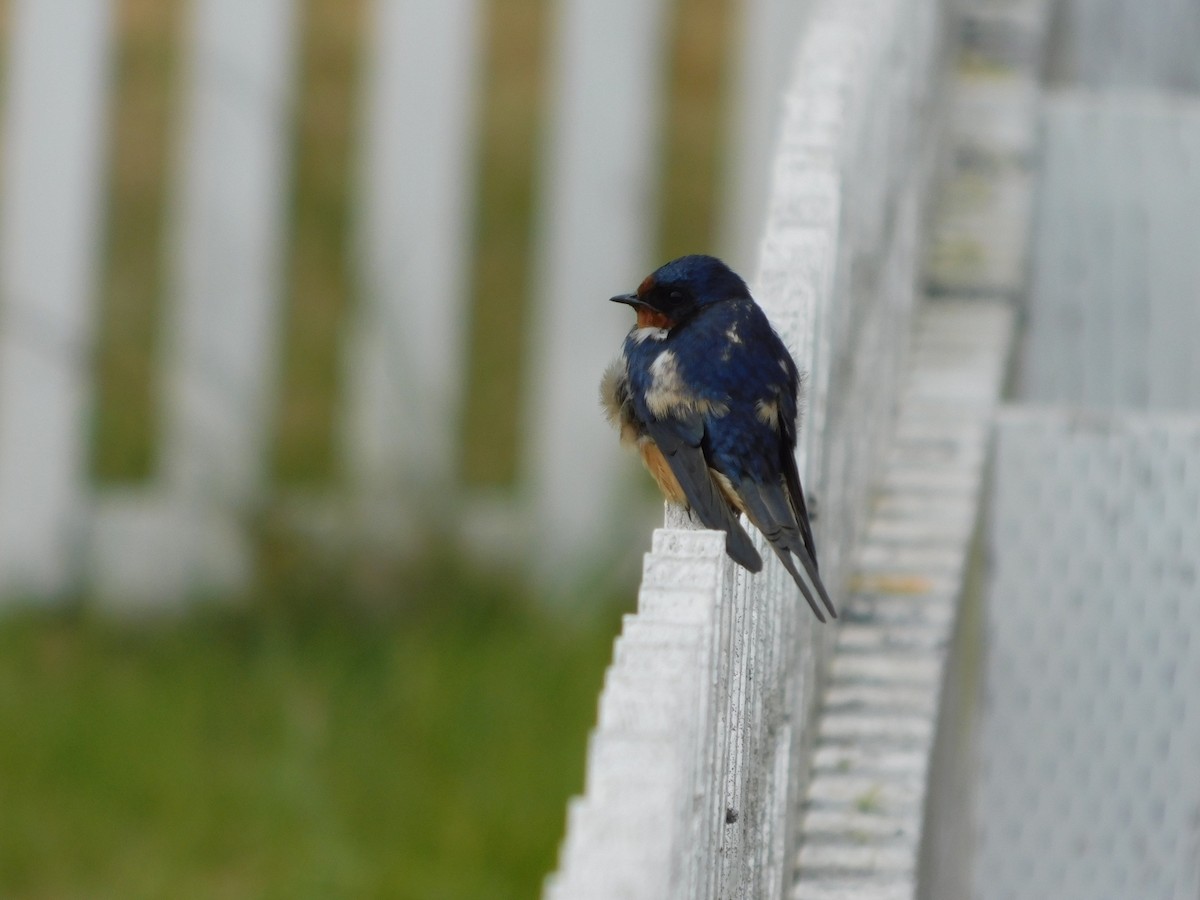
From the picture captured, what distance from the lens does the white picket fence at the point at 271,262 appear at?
5.05m

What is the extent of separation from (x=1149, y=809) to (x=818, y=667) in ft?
2.42

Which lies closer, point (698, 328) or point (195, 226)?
point (698, 328)

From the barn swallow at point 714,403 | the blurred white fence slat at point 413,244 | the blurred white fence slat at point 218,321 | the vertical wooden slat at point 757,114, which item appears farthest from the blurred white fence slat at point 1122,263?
the blurred white fence slat at point 218,321

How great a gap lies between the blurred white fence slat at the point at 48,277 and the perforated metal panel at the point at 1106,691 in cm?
255

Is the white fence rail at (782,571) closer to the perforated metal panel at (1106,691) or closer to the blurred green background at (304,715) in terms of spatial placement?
the perforated metal panel at (1106,691)

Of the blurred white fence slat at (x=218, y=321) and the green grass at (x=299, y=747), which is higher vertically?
the blurred white fence slat at (x=218, y=321)

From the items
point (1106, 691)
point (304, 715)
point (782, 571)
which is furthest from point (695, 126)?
point (782, 571)

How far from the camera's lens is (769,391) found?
261 centimetres

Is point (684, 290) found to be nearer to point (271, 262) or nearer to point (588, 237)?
point (588, 237)

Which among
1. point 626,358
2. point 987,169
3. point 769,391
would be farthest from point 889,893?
point 987,169

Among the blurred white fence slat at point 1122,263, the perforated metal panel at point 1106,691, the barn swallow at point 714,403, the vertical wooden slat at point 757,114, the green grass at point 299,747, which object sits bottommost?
the green grass at point 299,747

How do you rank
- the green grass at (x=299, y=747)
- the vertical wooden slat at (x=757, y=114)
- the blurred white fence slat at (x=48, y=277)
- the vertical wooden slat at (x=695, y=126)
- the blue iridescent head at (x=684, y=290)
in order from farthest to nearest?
the vertical wooden slat at (x=695, y=126)
the vertical wooden slat at (x=757, y=114)
the blurred white fence slat at (x=48, y=277)
the green grass at (x=299, y=747)
the blue iridescent head at (x=684, y=290)

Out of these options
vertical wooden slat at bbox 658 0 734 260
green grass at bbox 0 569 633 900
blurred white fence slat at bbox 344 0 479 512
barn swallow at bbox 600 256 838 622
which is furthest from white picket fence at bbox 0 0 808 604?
barn swallow at bbox 600 256 838 622

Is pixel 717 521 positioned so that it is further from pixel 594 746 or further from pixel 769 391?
pixel 594 746
